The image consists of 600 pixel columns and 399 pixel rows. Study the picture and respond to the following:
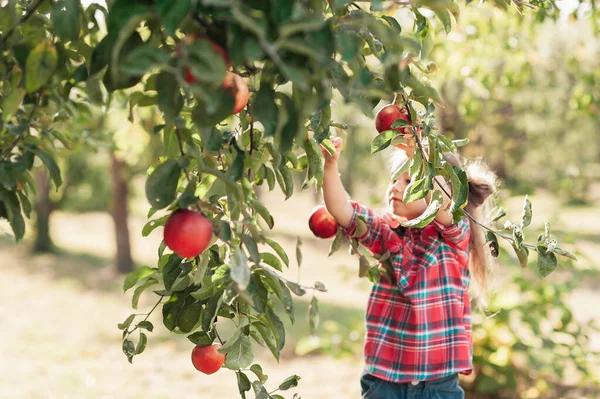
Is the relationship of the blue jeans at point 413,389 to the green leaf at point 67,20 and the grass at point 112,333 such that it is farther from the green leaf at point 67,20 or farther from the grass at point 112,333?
the green leaf at point 67,20

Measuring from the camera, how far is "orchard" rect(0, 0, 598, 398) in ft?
A: 2.71

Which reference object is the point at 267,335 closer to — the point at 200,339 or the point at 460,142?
the point at 200,339

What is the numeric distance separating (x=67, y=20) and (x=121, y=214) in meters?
7.45

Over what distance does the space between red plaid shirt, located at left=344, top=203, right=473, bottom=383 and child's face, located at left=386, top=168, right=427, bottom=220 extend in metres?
0.07

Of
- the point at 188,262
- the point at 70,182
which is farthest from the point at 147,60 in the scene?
the point at 70,182

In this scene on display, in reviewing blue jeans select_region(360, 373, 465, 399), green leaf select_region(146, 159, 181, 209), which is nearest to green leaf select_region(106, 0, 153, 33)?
green leaf select_region(146, 159, 181, 209)

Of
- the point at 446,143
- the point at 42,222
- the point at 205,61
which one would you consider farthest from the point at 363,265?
the point at 42,222

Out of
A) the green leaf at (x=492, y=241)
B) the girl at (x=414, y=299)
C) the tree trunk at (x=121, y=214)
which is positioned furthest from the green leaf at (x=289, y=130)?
the tree trunk at (x=121, y=214)

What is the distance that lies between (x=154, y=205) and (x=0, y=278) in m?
7.73

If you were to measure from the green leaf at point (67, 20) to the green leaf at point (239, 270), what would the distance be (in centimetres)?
40

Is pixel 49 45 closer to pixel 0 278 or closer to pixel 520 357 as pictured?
pixel 520 357

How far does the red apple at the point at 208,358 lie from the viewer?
1.37 meters

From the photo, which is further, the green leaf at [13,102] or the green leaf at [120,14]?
the green leaf at [13,102]

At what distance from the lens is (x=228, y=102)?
2.85 feet
